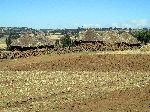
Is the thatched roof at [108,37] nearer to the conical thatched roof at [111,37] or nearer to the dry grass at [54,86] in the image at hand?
the conical thatched roof at [111,37]

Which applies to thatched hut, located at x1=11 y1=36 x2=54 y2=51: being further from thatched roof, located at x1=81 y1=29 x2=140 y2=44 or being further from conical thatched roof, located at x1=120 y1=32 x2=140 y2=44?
conical thatched roof, located at x1=120 y1=32 x2=140 y2=44

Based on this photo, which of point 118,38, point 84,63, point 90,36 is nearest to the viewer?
point 84,63

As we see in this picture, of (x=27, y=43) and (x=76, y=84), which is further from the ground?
(x=27, y=43)

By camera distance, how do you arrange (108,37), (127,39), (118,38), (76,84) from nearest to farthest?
(76,84), (127,39), (118,38), (108,37)

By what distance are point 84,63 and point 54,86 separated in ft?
34.3

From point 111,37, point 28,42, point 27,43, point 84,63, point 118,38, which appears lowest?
point 84,63

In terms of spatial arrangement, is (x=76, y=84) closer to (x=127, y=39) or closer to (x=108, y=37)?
(x=127, y=39)

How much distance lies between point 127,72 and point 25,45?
1961 cm

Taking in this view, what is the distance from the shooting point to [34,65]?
34.6 m

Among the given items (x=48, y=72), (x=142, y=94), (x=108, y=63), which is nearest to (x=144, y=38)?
(x=108, y=63)

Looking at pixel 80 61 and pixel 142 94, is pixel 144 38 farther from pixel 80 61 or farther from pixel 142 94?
pixel 142 94

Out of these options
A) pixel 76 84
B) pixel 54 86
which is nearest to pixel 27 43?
pixel 76 84

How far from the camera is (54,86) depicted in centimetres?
2486

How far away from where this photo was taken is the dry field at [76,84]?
738 inches
